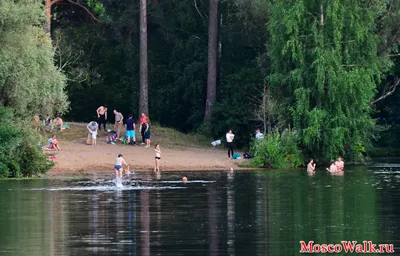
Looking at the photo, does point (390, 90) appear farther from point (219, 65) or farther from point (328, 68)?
point (328, 68)

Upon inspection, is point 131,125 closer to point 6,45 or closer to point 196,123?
point 196,123

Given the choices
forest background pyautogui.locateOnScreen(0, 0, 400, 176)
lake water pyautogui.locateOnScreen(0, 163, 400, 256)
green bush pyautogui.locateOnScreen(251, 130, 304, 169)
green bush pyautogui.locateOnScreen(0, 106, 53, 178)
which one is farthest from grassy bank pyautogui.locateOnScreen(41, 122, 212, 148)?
lake water pyautogui.locateOnScreen(0, 163, 400, 256)

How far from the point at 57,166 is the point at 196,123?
19356 millimetres

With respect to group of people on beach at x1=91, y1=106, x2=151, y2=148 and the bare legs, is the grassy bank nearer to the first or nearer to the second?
group of people on beach at x1=91, y1=106, x2=151, y2=148

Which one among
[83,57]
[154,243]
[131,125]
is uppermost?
[83,57]

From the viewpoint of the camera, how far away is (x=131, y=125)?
5931 centimetres

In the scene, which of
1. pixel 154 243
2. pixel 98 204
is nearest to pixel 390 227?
pixel 154 243

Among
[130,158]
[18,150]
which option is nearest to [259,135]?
[130,158]

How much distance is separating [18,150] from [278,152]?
604 inches

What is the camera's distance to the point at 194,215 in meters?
30.8

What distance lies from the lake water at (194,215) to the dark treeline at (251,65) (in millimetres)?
9312

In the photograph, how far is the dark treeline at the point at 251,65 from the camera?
55.5m

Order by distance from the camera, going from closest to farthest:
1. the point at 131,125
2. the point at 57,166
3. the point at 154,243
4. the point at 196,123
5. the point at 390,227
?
the point at 154,243
the point at 390,227
the point at 57,166
the point at 131,125
the point at 196,123

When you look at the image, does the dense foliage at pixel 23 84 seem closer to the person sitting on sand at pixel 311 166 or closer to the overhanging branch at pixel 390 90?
the person sitting on sand at pixel 311 166
